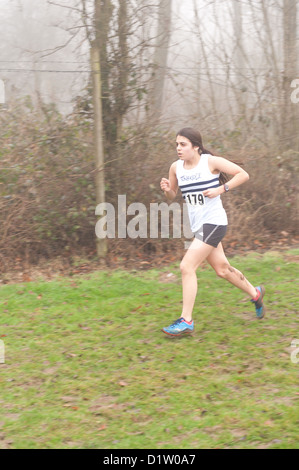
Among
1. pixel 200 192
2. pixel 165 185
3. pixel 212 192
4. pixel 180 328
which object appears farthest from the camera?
pixel 165 185

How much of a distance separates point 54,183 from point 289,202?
156 inches

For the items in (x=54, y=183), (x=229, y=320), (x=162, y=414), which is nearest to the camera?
(x=162, y=414)

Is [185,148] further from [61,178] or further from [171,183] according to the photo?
[61,178]

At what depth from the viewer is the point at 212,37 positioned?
10.5 meters

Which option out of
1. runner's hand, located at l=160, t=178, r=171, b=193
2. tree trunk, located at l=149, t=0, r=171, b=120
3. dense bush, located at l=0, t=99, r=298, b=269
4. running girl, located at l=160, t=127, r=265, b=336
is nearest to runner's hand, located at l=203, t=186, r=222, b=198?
running girl, located at l=160, t=127, r=265, b=336

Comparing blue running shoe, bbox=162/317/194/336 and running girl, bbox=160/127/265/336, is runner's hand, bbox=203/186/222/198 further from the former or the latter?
blue running shoe, bbox=162/317/194/336

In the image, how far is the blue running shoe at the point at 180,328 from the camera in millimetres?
5387

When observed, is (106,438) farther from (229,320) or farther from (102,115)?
(102,115)

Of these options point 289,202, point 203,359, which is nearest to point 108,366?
point 203,359

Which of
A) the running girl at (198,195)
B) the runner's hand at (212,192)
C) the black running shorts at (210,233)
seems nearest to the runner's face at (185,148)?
the running girl at (198,195)

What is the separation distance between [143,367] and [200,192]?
169 cm

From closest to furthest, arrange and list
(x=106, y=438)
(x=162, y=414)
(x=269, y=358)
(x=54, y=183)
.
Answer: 1. (x=106, y=438)
2. (x=162, y=414)
3. (x=269, y=358)
4. (x=54, y=183)

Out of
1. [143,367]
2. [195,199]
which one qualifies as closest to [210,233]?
[195,199]

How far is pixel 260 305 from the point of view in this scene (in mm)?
5836
